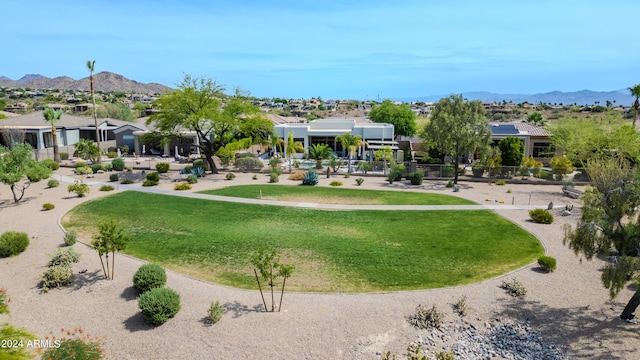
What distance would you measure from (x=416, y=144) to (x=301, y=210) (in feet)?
105

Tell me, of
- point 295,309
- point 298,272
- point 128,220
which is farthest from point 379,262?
point 128,220

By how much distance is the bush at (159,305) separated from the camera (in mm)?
13703

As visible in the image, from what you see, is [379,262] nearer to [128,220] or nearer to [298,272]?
[298,272]

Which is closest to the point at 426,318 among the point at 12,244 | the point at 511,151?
the point at 12,244

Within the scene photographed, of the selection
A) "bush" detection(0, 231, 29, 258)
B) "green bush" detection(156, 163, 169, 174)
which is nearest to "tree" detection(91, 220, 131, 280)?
"bush" detection(0, 231, 29, 258)

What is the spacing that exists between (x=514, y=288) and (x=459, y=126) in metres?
23.4

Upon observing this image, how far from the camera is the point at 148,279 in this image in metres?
15.8

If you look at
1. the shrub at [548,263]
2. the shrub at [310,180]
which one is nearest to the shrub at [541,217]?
the shrub at [548,263]

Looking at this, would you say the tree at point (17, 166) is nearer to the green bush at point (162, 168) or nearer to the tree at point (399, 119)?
the green bush at point (162, 168)

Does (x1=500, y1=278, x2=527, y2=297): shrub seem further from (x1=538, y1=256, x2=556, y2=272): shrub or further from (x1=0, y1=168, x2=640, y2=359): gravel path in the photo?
(x1=538, y1=256, x2=556, y2=272): shrub

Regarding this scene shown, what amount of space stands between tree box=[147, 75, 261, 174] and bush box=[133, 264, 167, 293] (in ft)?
84.8

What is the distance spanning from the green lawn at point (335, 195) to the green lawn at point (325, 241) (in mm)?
3084

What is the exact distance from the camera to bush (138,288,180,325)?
13.7 m

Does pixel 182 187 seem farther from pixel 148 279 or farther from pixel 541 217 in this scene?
pixel 541 217
